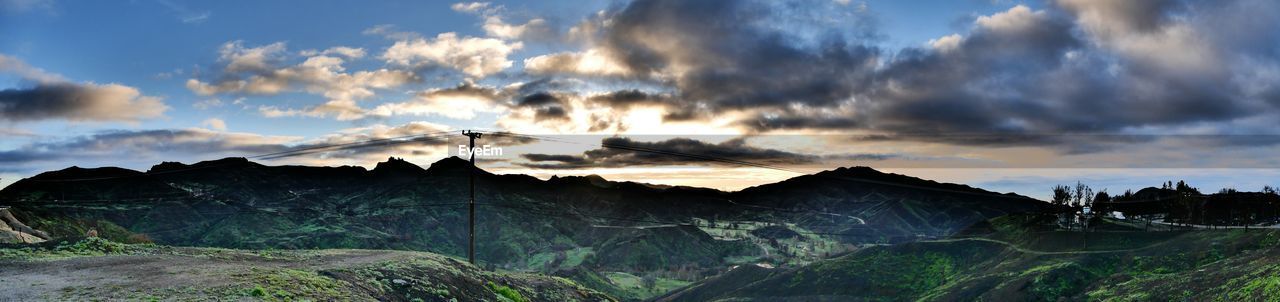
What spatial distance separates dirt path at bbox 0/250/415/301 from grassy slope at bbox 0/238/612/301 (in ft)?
0.15

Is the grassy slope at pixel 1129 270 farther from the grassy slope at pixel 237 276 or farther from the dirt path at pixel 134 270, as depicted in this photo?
the dirt path at pixel 134 270

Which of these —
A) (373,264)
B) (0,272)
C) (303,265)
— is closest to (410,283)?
(373,264)

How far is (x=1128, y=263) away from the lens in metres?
149

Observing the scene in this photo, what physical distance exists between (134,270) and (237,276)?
669 centimetres

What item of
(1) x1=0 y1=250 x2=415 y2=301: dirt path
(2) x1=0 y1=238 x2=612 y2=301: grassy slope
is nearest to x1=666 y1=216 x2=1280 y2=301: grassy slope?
(2) x1=0 y1=238 x2=612 y2=301: grassy slope

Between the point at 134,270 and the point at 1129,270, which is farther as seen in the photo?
the point at 1129,270

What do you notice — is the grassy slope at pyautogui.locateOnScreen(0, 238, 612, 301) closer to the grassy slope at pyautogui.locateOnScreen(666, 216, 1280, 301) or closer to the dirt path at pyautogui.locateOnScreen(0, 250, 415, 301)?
the dirt path at pyautogui.locateOnScreen(0, 250, 415, 301)

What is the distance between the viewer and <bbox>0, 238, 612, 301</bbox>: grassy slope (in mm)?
34781

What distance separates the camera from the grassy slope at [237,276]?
34.8m

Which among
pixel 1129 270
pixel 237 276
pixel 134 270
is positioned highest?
pixel 134 270

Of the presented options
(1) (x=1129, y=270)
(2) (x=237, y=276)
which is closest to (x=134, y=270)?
(2) (x=237, y=276)

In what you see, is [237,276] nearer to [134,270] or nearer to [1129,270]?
[134,270]

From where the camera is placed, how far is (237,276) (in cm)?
3856

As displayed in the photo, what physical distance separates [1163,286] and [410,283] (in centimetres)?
11065
